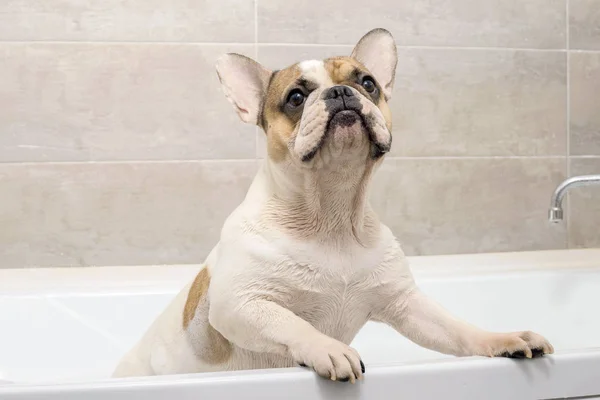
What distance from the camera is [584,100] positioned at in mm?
2258

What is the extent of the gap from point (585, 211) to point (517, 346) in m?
1.51

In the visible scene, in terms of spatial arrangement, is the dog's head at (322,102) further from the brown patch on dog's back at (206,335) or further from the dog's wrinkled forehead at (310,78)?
the brown patch on dog's back at (206,335)

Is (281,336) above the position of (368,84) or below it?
below

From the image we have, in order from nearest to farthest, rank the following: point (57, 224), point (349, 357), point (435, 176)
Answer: point (349, 357)
point (57, 224)
point (435, 176)

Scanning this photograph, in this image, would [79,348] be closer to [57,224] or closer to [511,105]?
[57,224]

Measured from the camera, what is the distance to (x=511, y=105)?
222 centimetres

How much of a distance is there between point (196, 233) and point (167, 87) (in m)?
→ 0.40

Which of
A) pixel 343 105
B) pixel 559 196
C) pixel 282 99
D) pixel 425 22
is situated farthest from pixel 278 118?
pixel 425 22

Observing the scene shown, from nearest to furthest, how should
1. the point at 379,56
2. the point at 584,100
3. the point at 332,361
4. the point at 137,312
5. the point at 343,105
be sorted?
the point at 332,361
the point at 343,105
the point at 379,56
the point at 137,312
the point at 584,100

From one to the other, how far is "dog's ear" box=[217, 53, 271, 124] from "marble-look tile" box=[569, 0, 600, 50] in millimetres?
1425

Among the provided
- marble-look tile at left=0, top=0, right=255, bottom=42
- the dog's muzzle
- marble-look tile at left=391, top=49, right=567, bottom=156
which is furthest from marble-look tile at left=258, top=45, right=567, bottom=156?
the dog's muzzle

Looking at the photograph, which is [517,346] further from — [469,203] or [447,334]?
[469,203]

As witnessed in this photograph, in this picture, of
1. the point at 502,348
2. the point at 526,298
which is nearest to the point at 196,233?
the point at 526,298

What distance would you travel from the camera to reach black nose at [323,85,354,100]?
3.26 feet
